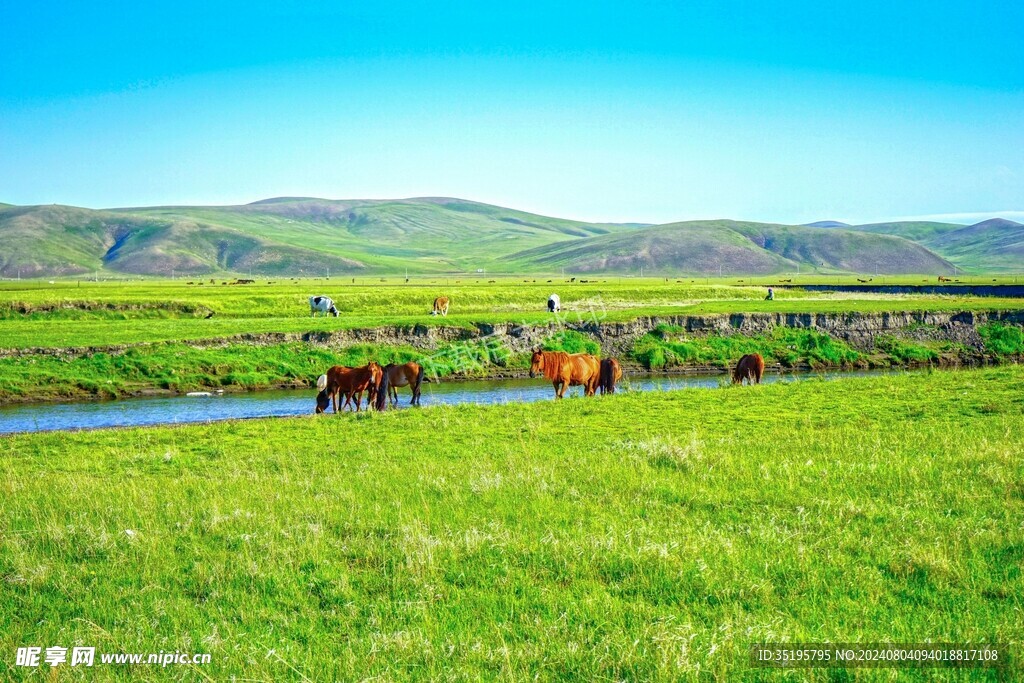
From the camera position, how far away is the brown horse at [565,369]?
26.3 metres

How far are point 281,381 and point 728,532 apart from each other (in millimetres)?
31593

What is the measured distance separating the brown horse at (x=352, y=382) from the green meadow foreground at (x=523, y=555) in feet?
35.0

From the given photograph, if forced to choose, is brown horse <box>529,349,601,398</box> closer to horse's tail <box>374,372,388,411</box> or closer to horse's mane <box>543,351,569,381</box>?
horse's mane <box>543,351,569,381</box>

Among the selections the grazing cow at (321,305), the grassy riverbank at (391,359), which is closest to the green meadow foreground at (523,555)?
the grassy riverbank at (391,359)

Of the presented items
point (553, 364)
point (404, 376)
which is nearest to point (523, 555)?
point (553, 364)

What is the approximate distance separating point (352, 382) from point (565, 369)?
7.50 metres

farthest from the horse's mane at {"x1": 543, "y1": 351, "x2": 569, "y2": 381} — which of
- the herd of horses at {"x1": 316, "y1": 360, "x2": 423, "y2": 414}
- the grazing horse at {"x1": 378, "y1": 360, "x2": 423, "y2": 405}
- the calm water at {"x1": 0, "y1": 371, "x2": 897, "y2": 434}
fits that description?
the grazing horse at {"x1": 378, "y1": 360, "x2": 423, "y2": 405}

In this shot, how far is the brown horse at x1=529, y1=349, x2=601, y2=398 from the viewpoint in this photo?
26.3 m

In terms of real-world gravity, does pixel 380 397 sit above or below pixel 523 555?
below

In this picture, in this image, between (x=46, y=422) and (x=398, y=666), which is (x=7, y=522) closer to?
(x=398, y=666)

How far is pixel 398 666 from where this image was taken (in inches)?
243

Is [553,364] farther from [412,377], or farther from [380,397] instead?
[380,397]

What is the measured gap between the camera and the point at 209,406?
30.5 meters

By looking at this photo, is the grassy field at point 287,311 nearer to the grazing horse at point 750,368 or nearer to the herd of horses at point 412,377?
the herd of horses at point 412,377
